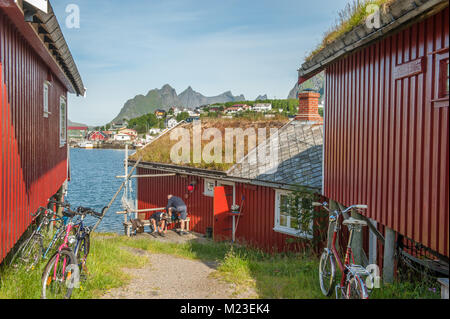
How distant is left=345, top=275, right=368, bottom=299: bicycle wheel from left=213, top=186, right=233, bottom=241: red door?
9371 millimetres

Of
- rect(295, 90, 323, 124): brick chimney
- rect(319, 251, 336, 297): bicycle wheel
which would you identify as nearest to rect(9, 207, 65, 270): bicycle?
rect(319, 251, 336, 297): bicycle wheel

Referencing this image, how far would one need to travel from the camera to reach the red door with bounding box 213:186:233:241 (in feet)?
46.8

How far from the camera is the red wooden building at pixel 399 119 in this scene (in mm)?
4527

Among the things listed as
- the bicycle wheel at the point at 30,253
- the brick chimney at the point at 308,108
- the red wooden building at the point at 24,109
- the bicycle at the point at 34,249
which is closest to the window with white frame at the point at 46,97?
the red wooden building at the point at 24,109

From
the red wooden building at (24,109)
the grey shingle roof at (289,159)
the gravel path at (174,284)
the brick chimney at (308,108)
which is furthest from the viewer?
the brick chimney at (308,108)

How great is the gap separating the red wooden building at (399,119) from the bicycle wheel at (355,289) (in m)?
0.90

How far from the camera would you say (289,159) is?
45.0 feet

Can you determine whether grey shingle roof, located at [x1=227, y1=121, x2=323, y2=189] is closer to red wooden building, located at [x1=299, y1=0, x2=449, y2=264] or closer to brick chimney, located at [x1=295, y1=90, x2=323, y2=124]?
brick chimney, located at [x1=295, y1=90, x2=323, y2=124]

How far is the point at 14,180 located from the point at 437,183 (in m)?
5.87

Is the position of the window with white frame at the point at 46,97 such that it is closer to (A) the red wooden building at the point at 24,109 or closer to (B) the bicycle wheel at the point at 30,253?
(A) the red wooden building at the point at 24,109

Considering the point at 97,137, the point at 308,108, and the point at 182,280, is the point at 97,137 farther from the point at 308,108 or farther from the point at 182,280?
the point at 182,280

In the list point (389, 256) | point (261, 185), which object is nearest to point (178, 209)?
point (261, 185)

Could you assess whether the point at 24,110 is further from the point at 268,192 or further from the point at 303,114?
the point at 303,114

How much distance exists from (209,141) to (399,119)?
12379 millimetres
